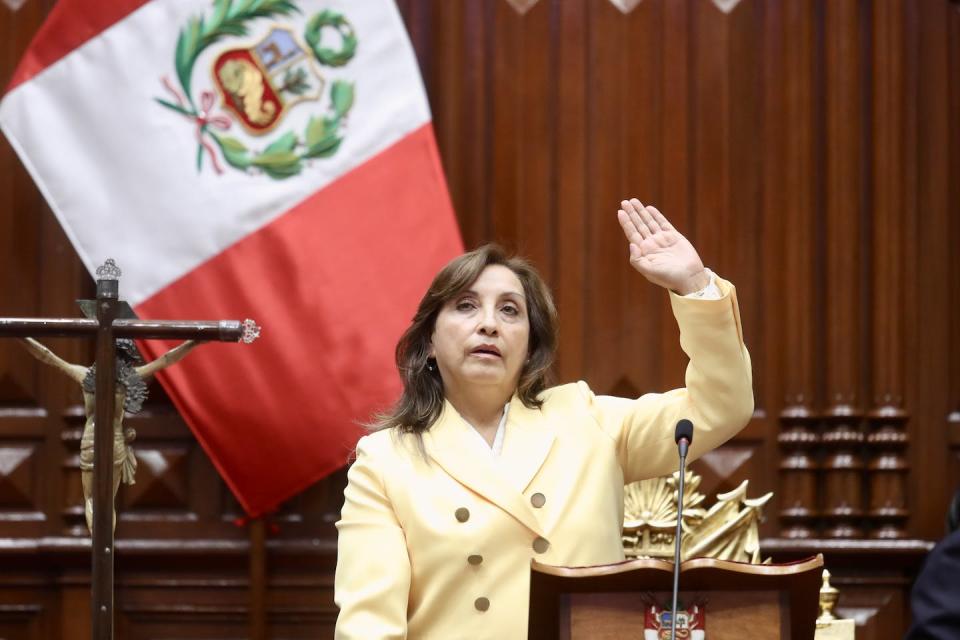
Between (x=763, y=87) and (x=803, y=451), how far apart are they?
1.06 metres

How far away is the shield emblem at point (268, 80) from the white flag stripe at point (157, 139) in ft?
0.09

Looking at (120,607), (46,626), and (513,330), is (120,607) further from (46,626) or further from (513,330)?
(513,330)

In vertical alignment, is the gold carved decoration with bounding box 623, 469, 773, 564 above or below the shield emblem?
below

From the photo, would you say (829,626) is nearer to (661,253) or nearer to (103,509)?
(661,253)

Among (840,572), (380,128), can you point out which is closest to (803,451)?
(840,572)

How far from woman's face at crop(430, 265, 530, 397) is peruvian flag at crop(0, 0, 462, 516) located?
0.84 metres

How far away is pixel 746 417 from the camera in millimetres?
2582

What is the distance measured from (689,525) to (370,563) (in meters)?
1.15

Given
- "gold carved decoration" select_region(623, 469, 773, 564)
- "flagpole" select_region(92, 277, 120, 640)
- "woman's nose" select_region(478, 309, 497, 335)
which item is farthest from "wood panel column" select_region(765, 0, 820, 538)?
"flagpole" select_region(92, 277, 120, 640)

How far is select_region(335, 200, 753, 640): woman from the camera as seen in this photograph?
8.23 feet

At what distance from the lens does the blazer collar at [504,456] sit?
2551 mm

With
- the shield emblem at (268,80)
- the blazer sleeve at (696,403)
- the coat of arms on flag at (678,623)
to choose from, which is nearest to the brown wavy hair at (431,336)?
the blazer sleeve at (696,403)

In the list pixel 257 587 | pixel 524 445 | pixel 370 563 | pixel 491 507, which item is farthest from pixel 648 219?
pixel 257 587

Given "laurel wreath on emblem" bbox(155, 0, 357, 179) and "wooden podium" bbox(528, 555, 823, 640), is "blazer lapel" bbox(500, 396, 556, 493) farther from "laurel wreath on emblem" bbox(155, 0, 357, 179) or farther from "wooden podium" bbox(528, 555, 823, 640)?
"laurel wreath on emblem" bbox(155, 0, 357, 179)
